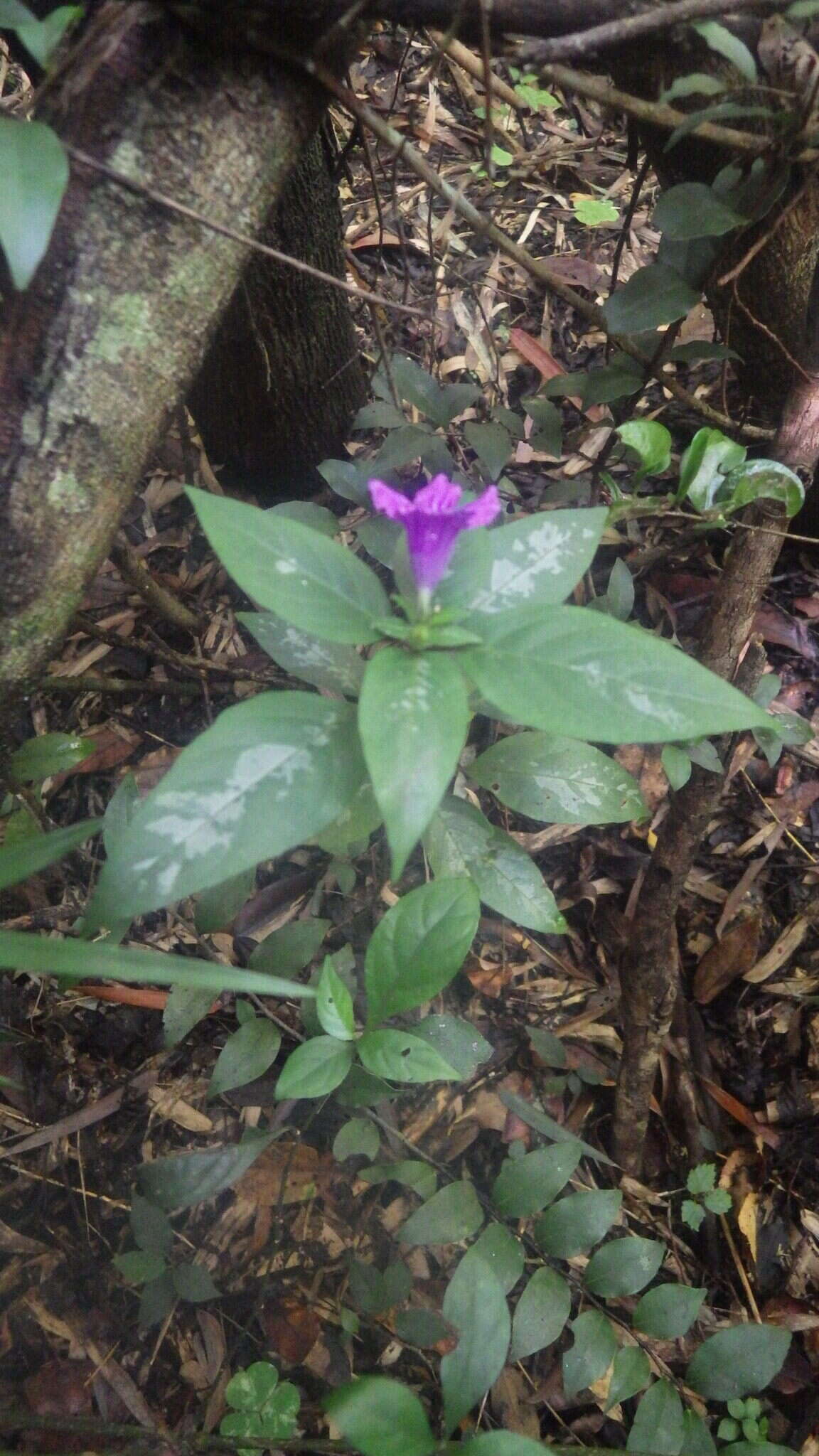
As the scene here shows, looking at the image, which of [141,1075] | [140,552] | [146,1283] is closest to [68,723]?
[140,552]

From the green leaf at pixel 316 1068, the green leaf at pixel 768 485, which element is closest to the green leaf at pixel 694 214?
the green leaf at pixel 768 485

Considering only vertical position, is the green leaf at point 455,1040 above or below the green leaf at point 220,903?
below

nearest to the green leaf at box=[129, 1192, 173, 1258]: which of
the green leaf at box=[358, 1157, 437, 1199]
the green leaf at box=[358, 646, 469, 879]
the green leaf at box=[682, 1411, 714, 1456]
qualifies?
the green leaf at box=[358, 1157, 437, 1199]

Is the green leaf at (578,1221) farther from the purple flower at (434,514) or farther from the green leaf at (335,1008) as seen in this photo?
the purple flower at (434,514)

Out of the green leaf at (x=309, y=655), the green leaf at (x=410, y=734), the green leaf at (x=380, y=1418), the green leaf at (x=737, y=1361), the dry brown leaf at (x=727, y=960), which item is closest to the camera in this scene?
the green leaf at (x=410, y=734)

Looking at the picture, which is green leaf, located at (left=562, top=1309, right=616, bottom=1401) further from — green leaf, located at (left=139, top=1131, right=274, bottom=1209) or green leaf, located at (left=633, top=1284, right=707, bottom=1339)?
green leaf, located at (left=139, top=1131, right=274, bottom=1209)

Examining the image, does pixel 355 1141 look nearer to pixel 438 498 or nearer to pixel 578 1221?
pixel 578 1221

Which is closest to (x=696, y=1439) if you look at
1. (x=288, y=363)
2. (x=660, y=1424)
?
(x=660, y=1424)
